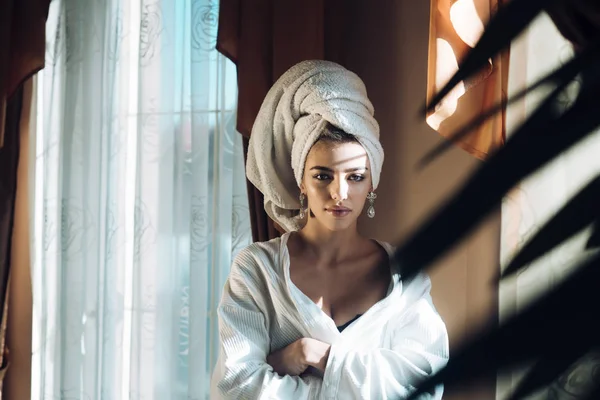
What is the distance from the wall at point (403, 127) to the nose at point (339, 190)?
→ 67 centimetres

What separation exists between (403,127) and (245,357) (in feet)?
3.43

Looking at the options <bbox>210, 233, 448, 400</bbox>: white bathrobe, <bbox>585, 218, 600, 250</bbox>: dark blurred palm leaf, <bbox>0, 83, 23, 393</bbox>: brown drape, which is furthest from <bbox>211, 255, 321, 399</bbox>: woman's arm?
<bbox>585, 218, 600, 250</bbox>: dark blurred palm leaf

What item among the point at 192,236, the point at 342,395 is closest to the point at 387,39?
the point at 192,236

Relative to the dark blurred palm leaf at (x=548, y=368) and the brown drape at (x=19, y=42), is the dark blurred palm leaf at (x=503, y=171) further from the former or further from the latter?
the brown drape at (x=19, y=42)

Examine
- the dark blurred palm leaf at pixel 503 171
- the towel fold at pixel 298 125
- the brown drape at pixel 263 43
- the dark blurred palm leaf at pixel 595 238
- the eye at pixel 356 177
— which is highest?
the brown drape at pixel 263 43

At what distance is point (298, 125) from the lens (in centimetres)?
161

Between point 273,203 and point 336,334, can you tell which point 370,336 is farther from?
point 273,203

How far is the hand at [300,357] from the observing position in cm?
148

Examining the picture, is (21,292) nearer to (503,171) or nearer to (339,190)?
(339,190)

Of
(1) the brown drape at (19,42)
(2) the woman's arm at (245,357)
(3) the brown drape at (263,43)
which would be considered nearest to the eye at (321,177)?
(2) the woman's arm at (245,357)

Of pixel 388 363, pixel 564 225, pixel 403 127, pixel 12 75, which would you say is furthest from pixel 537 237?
pixel 12 75

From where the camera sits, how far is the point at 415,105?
2221 mm

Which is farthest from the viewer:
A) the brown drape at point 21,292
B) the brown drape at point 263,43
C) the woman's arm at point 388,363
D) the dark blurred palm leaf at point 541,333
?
the brown drape at point 21,292

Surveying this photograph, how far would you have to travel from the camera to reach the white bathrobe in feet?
4.67
